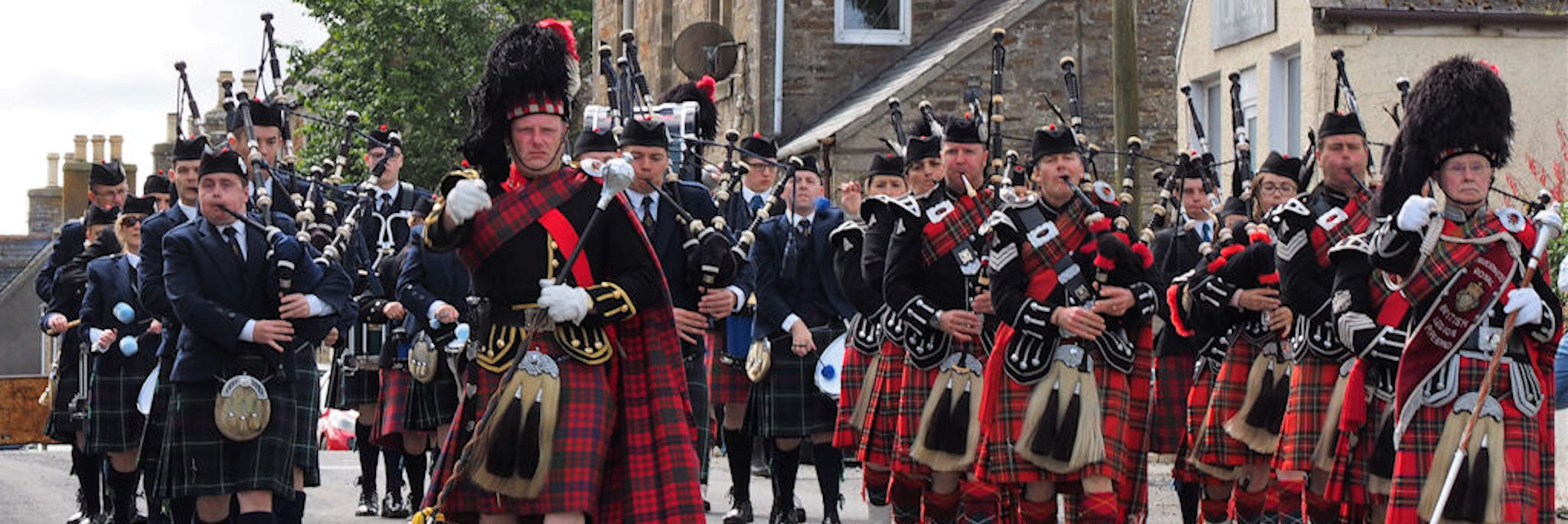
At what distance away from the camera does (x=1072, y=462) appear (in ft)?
27.7

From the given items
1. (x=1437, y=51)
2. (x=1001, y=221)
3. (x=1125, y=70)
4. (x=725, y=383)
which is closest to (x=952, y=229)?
(x=1001, y=221)

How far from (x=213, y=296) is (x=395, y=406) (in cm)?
278

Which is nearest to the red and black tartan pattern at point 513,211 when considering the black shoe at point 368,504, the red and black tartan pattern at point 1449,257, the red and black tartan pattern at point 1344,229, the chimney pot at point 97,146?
the red and black tartan pattern at point 1449,257

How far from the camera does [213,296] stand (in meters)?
8.80

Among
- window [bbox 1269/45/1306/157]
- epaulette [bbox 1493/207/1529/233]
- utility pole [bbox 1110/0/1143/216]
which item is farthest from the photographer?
window [bbox 1269/45/1306/157]

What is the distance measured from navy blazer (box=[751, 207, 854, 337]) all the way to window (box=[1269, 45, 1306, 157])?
218 inches

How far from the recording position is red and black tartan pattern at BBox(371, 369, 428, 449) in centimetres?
1145

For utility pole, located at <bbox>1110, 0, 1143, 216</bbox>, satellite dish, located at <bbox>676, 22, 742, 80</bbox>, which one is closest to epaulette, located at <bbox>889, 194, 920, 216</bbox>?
utility pole, located at <bbox>1110, 0, 1143, 216</bbox>

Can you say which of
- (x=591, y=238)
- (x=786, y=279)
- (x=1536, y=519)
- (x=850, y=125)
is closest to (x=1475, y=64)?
(x=1536, y=519)

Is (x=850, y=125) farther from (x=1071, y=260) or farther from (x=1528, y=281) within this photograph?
(x=1528, y=281)

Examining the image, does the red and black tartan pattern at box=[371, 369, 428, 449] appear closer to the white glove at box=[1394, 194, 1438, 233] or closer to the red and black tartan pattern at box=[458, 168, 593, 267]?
the red and black tartan pattern at box=[458, 168, 593, 267]

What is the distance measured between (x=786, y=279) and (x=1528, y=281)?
186 inches

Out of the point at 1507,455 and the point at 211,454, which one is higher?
the point at 1507,455

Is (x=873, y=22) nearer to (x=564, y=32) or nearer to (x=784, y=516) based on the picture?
(x=784, y=516)
